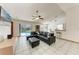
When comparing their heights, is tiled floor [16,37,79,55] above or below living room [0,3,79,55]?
below

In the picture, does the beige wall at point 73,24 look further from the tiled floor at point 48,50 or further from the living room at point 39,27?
the tiled floor at point 48,50

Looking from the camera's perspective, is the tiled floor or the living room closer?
the tiled floor

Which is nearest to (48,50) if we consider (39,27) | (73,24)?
(39,27)

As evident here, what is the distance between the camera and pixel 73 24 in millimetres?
8266

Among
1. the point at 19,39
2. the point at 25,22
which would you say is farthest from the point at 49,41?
the point at 19,39

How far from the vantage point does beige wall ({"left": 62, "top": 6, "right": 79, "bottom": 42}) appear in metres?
7.87

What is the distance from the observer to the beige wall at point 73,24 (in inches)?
310

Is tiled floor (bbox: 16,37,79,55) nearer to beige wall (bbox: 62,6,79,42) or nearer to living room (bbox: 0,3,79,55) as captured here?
living room (bbox: 0,3,79,55)

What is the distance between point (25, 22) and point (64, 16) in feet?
16.4

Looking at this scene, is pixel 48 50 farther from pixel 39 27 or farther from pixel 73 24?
pixel 73 24

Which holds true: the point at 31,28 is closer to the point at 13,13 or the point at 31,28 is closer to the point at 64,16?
the point at 13,13

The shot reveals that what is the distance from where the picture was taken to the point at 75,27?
26.4 ft

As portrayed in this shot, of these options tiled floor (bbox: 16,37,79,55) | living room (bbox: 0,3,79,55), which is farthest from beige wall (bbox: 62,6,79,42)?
tiled floor (bbox: 16,37,79,55)

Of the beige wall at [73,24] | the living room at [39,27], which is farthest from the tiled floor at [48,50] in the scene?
the beige wall at [73,24]
